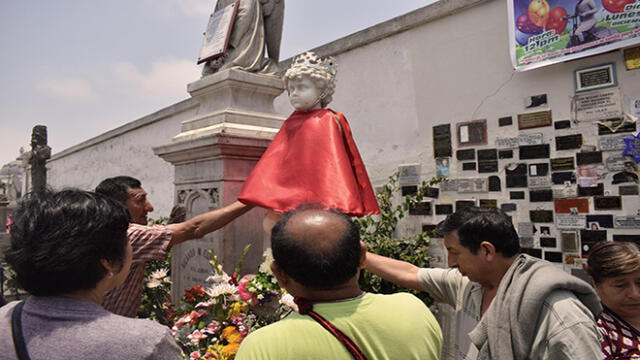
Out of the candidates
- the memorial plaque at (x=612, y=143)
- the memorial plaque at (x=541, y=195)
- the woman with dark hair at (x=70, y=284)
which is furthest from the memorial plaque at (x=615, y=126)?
the woman with dark hair at (x=70, y=284)

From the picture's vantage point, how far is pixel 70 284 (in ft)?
3.37

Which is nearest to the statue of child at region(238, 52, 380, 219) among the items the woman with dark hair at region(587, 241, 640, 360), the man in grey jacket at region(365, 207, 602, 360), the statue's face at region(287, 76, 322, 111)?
the statue's face at region(287, 76, 322, 111)

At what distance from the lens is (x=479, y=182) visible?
4.47 metres

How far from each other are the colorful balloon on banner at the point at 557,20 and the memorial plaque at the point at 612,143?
3.33 ft

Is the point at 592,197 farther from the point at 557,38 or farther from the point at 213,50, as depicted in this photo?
the point at 213,50

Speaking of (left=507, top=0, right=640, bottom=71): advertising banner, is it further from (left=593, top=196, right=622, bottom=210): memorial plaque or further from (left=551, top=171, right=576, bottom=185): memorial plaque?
(left=593, top=196, right=622, bottom=210): memorial plaque

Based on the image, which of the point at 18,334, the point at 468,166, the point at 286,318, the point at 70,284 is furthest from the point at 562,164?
the point at 18,334

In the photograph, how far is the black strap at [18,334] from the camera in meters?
0.91

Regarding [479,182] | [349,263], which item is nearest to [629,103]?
[479,182]

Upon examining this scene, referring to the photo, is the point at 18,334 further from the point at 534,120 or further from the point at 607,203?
the point at 534,120

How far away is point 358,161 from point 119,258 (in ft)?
6.01

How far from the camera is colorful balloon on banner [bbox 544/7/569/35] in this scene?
12.8 feet

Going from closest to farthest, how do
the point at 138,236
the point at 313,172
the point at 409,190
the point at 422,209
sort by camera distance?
the point at 138,236
the point at 313,172
the point at 422,209
the point at 409,190

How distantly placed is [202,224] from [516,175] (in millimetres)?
3070
